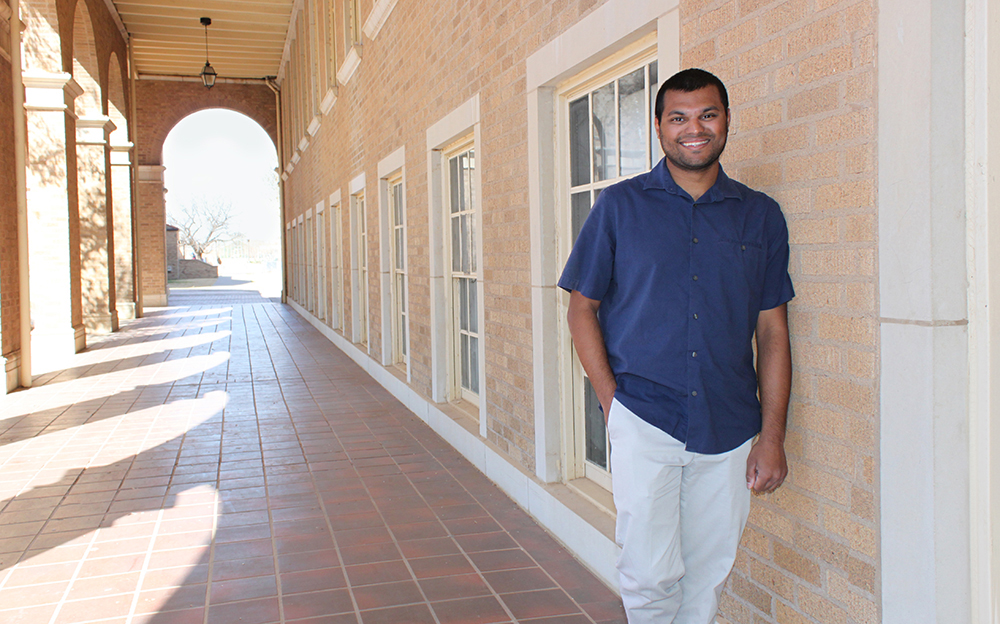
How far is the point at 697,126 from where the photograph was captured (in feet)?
7.29

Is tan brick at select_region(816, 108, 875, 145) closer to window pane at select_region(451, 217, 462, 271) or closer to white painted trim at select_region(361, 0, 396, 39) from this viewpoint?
window pane at select_region(451, 217, 462, 271)

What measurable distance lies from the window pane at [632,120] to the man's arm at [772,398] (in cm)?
132

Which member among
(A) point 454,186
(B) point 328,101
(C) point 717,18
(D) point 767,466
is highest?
(B) point 328,101

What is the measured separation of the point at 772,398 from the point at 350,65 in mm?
9393

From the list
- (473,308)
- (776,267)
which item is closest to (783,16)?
(776,267)

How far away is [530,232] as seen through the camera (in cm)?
446

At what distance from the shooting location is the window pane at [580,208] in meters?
4.07

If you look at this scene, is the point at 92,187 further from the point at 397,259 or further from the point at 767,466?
the point at 767,466

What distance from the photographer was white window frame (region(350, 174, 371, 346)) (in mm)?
11164

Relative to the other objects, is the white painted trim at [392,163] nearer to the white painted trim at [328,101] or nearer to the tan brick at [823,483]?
the white painted trim at [328,101]

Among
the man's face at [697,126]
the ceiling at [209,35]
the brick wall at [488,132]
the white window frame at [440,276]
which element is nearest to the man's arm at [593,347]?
the man's face at [697,126]

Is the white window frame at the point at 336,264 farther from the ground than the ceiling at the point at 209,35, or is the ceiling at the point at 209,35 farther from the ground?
the ceiling at the point at 209,35

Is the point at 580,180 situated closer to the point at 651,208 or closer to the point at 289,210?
the point at 651,208

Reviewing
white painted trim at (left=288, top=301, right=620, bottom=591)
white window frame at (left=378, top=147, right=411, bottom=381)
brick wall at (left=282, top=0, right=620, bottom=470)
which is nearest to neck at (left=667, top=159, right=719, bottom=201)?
white painted trim at (left=288, top=301, right=620, bottom=591)
